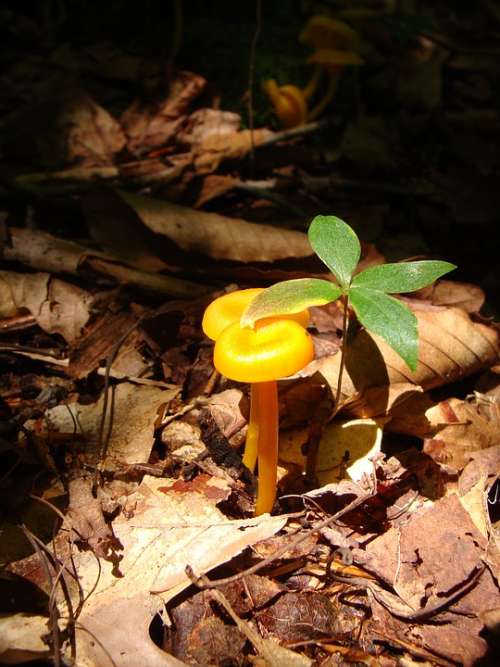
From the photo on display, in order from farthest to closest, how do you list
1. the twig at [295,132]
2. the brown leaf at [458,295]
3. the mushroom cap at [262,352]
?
the twig at [295,132] → the brown leaf at [458,295] → the mushroom cap at [262,352]

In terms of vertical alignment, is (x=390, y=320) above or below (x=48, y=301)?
above

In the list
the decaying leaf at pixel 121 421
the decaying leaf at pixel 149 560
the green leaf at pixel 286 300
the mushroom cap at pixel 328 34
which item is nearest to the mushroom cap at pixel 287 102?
the mushroom cap at pixel 328 34

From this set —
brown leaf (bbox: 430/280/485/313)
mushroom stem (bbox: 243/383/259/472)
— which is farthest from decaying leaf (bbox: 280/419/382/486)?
brown leaf (bbox: 430/280/485/313)

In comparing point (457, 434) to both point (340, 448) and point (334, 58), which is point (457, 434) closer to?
point (340, 448)

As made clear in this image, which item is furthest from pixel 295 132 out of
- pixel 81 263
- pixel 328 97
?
pixel 81 263

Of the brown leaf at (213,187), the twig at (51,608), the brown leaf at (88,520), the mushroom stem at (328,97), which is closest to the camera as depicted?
the twig at (51,608)

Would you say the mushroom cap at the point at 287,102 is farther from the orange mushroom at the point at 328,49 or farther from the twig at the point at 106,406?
the twig at the point at 106,406

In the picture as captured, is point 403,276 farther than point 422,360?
No
